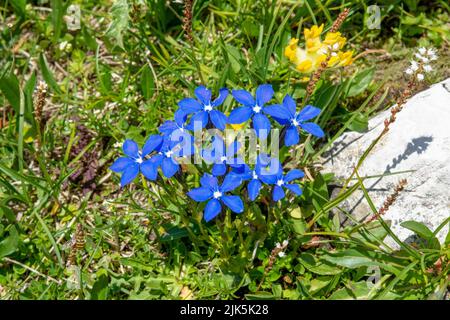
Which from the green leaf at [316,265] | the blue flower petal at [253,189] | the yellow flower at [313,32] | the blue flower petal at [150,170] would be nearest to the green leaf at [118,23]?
the yellow flower at [313,32]

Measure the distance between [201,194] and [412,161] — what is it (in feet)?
4.20

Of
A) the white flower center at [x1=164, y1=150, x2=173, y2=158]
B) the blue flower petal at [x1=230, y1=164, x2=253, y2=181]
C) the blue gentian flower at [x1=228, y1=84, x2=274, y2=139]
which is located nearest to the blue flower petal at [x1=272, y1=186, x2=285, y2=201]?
the blue flower petal at [x1=230, y1=164, x2=253, y2=181]

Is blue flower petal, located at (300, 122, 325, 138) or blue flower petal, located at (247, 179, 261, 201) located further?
blue flower petal, located at (300, 122, 325, 138)

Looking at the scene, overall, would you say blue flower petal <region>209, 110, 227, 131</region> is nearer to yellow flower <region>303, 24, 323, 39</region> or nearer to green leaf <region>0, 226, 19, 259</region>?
yellow flower <region>303, 24, 323, 39</region>

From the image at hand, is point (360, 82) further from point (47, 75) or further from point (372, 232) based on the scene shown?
point (47, 75)

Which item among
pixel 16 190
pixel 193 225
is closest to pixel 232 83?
pixel 193 225

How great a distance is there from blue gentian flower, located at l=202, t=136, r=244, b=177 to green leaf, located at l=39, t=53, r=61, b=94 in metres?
1.68

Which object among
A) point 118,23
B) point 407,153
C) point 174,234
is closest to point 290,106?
point 407,153

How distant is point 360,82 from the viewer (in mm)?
3613

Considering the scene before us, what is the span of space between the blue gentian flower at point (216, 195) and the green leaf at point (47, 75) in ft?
5.65

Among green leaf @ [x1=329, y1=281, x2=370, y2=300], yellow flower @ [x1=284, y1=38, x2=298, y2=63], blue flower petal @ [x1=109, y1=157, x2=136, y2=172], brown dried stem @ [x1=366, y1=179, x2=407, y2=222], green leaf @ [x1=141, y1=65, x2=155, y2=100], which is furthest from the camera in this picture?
green leaf @ [x1=141, y1=65, x2=155, y2=100]

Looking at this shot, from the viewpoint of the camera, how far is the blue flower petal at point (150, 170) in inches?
98.9

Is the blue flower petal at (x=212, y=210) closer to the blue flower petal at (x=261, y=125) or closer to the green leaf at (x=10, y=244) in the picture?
the blue flower petal at (x=261, y=125)

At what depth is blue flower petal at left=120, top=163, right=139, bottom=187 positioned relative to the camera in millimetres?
2553
